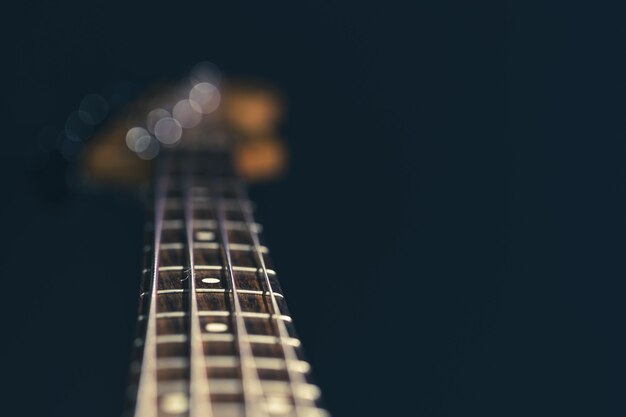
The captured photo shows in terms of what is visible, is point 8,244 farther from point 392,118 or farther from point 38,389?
point 392,118

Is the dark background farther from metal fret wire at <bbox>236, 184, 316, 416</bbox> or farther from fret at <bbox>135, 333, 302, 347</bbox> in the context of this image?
fret at <bbox>135, 333, 302, 347</bbox>

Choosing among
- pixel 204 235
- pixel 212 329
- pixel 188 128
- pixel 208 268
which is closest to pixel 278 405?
pixel 212 329

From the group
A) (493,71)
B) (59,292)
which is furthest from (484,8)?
(59,292)

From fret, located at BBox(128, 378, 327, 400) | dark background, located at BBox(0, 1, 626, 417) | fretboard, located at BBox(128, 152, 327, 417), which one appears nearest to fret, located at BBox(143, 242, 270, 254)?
fretboard, located at BBox(128, 152, 327, 417)

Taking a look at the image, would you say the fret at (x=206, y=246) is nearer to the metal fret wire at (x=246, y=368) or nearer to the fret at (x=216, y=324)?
the metal fret wire at (x=246, y=368)

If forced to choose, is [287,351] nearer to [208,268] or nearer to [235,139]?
[208,268]

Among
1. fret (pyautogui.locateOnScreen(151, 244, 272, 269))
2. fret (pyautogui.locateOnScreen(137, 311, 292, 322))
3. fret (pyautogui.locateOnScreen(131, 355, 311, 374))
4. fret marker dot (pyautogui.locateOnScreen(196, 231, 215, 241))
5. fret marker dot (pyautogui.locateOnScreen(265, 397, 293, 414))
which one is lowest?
fret marker dot (pyautogui.locateOnScreen(265, 397, 293, 414))

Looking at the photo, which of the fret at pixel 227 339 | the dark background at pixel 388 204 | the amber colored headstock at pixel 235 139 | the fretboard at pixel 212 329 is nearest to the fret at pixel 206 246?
the fretboard at pixel 212 329
